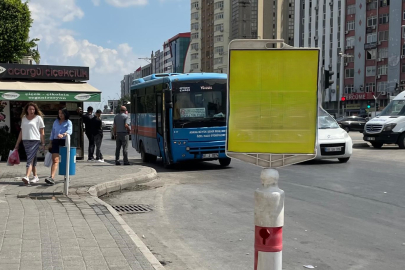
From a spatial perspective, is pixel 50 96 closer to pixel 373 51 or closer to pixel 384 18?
pixel 384 18

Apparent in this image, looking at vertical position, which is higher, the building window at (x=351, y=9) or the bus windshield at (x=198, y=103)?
the building window at (x=351, y=9)

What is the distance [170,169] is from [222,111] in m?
2.45

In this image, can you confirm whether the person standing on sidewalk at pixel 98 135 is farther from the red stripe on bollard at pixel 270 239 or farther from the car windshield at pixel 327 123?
the red stripe on bollard at pixel 270 239

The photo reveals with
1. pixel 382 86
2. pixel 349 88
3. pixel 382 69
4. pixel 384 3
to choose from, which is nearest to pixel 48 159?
pixel 382 86

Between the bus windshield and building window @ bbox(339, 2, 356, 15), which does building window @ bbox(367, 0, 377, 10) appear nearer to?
building window @ bbox(339, 2, 356, 15)

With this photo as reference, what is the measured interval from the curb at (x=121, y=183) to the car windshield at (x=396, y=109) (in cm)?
1567

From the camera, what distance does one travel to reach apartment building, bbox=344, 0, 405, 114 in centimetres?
7288

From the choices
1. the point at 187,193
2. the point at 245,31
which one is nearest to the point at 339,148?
the point at 187,193

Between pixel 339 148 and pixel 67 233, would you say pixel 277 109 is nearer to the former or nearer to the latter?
pixel 67 233

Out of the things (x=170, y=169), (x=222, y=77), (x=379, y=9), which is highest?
(x=379, y=9)

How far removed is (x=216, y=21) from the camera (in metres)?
119

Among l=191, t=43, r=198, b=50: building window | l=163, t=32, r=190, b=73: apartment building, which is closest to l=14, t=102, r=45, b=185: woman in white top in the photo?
l=191, t=43, r=198, b=50: building window

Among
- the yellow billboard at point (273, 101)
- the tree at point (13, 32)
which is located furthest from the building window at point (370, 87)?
the yellow billboard at point (273, 101)

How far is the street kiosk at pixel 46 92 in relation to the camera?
57.7ft
